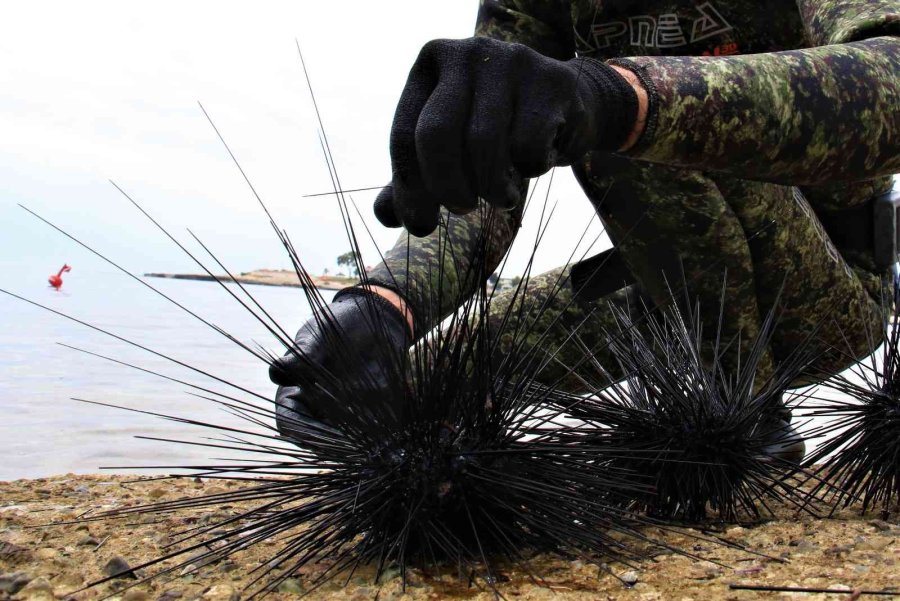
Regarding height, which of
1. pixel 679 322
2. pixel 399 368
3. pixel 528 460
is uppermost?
pixel 679 322

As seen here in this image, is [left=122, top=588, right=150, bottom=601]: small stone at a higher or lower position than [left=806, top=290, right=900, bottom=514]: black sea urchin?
lower

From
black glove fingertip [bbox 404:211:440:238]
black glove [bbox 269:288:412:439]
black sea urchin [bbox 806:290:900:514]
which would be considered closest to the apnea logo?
black sea urchin [bbox 806:290:900:514]

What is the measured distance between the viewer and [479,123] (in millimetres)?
1138

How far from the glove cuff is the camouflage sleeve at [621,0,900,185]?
1.8 inches

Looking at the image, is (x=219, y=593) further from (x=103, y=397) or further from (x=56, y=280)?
(x=56, y=280)

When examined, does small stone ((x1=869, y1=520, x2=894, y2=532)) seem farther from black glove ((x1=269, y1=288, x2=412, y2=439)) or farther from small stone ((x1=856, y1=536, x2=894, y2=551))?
black glove ((x1=269, y1=288, x2=412, y2=439))

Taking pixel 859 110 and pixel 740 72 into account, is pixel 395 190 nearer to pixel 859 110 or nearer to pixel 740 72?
pixel 740 72

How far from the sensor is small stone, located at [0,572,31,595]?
3.79 feet

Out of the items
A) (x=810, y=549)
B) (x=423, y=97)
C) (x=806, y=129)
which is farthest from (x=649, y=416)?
(x=423, y=97)

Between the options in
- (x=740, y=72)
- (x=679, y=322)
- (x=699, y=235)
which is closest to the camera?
(x=740, y=72)

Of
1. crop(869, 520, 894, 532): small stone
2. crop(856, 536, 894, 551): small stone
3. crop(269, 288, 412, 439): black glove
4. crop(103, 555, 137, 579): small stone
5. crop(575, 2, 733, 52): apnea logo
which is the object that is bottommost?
crop(856, 536, 894, 551): small stone

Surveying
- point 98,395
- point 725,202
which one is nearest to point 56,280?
point 98,395

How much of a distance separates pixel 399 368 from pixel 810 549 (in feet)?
2.62

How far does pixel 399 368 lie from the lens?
122cm
